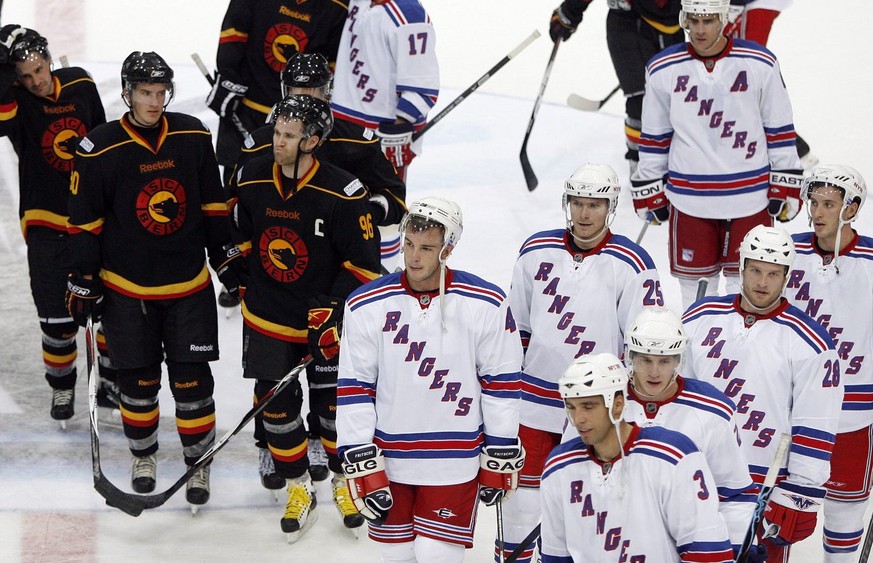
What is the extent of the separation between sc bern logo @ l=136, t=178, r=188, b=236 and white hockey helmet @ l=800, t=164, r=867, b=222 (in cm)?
192

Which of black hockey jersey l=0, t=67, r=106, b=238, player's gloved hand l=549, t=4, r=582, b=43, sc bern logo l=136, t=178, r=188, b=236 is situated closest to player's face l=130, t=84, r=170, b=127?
sc bern logo l=136, t=178, r=188, b=236

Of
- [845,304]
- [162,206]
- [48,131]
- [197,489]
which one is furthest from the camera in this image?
[48,131]

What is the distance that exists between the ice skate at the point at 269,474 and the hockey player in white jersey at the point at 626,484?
1744 millimetres

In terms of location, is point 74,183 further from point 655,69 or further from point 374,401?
point 655,69

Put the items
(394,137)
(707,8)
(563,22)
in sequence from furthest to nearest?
(563,22) < (394,137) < (707,8)

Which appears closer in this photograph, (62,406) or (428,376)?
(428,376)

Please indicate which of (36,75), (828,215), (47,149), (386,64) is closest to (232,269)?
(47,149)

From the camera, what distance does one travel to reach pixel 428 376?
11.8 feet

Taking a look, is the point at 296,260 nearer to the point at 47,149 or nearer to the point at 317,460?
the point at 317,460

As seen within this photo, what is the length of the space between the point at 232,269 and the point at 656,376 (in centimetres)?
172

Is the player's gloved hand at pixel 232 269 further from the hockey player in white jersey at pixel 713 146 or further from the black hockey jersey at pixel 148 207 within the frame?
the hockey player in white jersey at pixel 713 146

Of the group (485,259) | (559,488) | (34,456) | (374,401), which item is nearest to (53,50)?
(485,259)

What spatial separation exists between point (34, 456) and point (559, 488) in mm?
2514

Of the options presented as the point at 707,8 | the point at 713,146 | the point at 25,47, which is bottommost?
the point at 713,146
